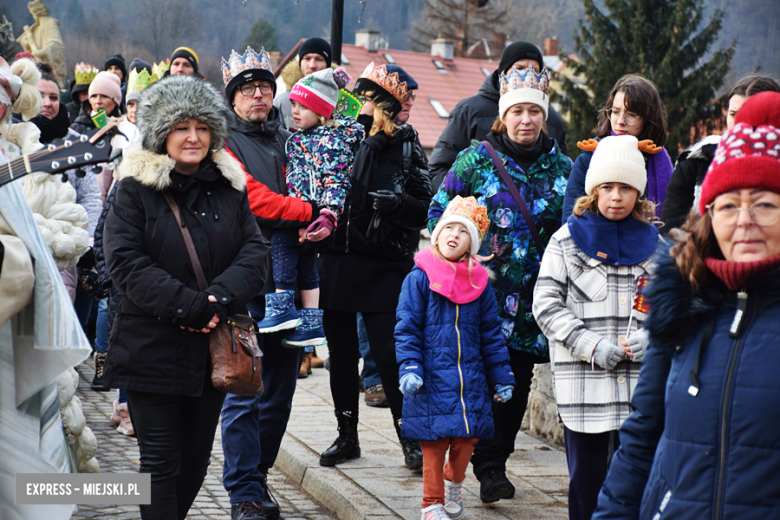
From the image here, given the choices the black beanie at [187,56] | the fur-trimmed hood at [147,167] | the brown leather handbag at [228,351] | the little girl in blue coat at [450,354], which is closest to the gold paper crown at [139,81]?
the black beanie at [187,56]

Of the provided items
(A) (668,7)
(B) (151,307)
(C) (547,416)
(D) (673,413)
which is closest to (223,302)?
(B) (151,307)

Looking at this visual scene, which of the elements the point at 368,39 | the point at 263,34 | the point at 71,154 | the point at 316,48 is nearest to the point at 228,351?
the point at 71,154

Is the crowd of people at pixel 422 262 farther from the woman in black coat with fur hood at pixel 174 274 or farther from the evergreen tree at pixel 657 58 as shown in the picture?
the evergreen tree at pixel 657 58

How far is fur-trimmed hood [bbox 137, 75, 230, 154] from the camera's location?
395 cm

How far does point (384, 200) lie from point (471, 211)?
2.75 ft

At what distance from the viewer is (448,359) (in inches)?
175

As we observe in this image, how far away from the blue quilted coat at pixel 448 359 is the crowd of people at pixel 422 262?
11 millimetres

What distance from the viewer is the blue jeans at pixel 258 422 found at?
461 cm

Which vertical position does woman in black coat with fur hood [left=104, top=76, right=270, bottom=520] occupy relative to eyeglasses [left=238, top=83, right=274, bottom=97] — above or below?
below

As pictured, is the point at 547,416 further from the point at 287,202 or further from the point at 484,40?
the point at 484,40

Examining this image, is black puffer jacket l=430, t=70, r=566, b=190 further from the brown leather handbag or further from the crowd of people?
the brown leather handbag

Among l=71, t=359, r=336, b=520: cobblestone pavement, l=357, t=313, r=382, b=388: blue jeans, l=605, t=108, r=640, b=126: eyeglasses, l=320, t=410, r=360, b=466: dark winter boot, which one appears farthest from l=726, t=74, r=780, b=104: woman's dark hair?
l=357, t=313, r=382, b=388: blue jeans

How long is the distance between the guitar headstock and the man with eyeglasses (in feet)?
4.63

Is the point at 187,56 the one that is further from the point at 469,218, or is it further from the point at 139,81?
the point at 469,218
